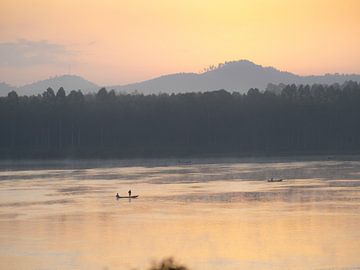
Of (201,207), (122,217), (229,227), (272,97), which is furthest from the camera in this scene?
(272,97)

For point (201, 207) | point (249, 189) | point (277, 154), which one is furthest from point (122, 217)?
point (277, 154)

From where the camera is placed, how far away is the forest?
390 ft

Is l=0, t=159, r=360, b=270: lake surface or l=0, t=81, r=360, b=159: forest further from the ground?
l=0, t=81, r=360, b=159: forest

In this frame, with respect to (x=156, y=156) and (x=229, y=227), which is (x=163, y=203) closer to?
(x=229, y=227)

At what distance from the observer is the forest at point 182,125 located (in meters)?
119

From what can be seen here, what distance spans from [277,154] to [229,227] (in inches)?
3124

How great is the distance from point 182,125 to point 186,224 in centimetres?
8626

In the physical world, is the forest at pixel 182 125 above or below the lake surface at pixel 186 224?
above

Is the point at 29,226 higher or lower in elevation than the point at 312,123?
lower

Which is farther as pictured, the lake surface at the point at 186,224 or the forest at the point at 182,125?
the forest at the point at 182,125

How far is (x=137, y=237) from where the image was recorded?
114 ft

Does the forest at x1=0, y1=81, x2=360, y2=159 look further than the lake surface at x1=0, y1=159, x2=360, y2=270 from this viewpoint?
Yes

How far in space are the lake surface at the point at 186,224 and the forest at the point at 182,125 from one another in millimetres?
52189

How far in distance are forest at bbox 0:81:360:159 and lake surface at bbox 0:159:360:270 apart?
2055 inches
